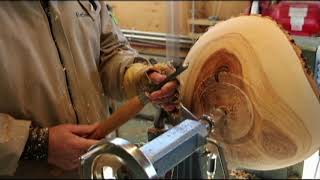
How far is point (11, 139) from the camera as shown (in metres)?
0.59

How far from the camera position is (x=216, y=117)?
46 centimetres

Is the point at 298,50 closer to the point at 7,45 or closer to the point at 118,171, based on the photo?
the point at 118,171

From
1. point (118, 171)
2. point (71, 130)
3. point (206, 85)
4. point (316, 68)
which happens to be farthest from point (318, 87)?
point (71, 130)

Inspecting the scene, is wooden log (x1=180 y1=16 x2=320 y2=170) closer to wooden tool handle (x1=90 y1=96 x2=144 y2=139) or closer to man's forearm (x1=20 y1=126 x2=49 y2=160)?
wooden tool handle (x1=90 y1=96 x2=144 y2=139)

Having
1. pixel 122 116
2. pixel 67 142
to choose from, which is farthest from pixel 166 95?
pixel 67 142

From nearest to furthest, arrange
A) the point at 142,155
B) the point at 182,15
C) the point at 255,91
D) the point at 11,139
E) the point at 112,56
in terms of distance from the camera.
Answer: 1. the point at 142,155
2. the point at 255,91
3. the point at 11,139
4. the point at 112,56
5. the point at 182,15

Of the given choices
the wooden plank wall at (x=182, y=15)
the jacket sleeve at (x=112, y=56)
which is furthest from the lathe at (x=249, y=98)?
the jacket sleeve at (x=112, y=56)

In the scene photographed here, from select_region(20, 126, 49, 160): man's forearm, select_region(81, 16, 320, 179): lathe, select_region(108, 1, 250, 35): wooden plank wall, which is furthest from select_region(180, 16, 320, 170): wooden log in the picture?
select_region(20, 126, 49, 160): man's forearm

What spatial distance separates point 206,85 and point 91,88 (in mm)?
339

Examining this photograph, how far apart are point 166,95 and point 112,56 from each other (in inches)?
13.2

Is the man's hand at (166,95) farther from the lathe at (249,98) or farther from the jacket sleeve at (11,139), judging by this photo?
the jacket sleeve at (11,139)

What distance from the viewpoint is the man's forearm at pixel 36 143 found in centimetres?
62

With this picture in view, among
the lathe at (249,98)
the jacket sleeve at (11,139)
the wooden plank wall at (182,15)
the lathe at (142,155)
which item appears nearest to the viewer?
the lathe at (142,155)

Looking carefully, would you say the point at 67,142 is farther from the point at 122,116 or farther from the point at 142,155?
the point at 142,155
